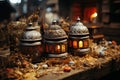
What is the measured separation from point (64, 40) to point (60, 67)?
0.54 m

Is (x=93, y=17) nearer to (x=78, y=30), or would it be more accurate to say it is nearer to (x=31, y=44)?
(x=78, y=30)

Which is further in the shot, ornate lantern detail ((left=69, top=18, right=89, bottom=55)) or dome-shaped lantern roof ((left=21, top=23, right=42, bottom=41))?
ornate lantern detail ((left=69, top=18, right=89, bottom=55))

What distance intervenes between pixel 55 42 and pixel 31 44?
1.37 ft

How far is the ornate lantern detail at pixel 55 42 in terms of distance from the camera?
3793 mm

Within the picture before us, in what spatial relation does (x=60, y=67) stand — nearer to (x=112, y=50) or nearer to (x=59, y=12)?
(x=112, y=50)

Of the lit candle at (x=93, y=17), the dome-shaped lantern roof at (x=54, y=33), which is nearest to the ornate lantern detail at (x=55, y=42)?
the dome-shaped lantern roof at (x=54, y=33)

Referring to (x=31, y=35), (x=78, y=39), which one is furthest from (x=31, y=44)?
(x=78, y=39)

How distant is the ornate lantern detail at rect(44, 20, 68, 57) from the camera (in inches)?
149

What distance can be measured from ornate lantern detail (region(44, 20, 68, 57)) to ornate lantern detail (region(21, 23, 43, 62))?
180mm

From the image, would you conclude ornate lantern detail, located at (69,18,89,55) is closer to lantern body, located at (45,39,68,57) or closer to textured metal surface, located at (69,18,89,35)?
textured metal surface, located at (69,18,89,35)

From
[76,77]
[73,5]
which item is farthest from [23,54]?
[73,5]

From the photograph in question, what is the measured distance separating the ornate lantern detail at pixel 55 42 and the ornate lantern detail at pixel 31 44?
18 cm

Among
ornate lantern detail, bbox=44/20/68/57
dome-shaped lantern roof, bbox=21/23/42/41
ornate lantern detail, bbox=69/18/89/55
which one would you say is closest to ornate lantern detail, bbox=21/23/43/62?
dome-shaped lantern roof, bbox=21/23/42/41

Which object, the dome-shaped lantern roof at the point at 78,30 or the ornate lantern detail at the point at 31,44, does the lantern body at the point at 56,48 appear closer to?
the ornate lantern detail at the point at 31,44
